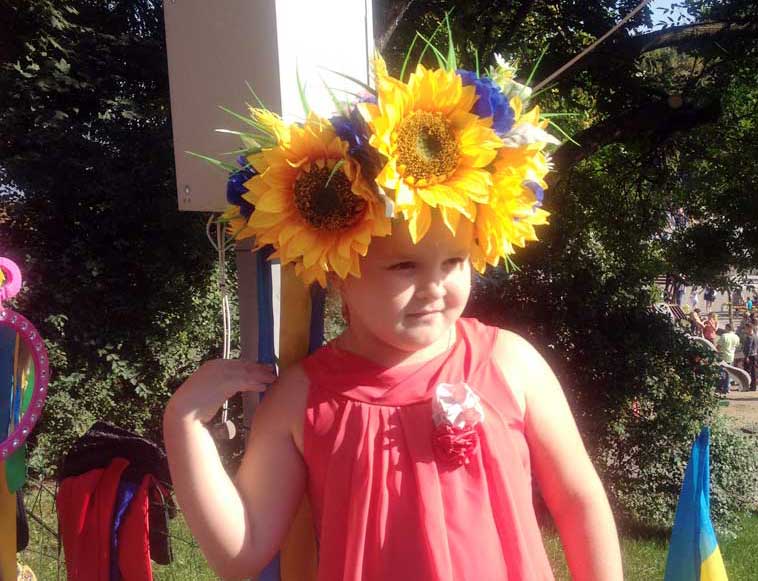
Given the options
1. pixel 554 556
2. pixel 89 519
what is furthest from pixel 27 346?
pixel 554 556

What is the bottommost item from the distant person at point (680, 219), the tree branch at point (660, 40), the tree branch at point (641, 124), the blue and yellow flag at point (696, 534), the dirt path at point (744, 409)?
the dirt path at point (744, 409)

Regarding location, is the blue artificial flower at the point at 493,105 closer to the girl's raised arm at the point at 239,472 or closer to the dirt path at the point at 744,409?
the girl's raised arm at the point at 239,472

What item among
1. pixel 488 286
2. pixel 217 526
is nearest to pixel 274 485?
pixel 217 526

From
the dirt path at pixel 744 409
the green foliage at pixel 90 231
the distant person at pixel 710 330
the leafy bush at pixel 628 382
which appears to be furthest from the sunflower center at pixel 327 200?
the distant person at pixel 710 330

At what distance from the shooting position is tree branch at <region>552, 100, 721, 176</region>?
4887mm

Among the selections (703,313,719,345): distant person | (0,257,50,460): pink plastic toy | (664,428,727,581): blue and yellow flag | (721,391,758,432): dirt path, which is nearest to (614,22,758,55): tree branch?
(664,428,727,581): blue and yellow flag

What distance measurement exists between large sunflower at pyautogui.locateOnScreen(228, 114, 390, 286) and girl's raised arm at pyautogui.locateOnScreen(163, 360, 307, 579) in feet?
1.04

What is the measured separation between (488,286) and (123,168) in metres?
2.81

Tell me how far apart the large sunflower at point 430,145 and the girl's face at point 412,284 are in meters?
0.08

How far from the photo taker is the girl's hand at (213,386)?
4.94ft

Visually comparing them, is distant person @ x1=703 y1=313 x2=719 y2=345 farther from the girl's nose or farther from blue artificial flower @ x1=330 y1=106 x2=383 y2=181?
blue artificial flower @ x1=330 y1=106 x2=383 y2=181

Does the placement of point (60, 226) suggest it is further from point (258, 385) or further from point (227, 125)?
point (258, 385)

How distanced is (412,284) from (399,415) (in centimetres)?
28

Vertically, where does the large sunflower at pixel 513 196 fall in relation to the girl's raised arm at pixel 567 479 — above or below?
above
